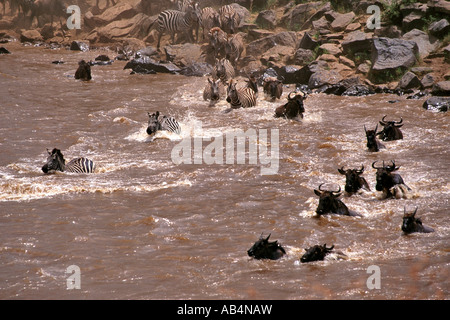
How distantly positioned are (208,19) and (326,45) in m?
6.05

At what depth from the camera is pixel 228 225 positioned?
8.87 meters

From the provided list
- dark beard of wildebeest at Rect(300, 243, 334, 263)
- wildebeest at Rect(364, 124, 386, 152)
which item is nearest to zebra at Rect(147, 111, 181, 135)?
wildebeest at Rect(364, 124, 386, 152)

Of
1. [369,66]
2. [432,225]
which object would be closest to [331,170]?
[432,225]

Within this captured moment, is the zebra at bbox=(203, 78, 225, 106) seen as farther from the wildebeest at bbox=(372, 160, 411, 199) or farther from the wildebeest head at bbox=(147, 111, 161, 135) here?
the wildebeest at bbox=(372, 160, 411, 199)

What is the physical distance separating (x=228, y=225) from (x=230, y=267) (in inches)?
59.9

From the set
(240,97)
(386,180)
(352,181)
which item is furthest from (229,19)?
(386,180)

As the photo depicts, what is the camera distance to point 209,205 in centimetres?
973

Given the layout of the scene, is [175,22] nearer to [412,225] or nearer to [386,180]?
[386,180]

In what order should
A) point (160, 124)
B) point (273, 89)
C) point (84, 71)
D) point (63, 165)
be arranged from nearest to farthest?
point (63, 165), point (160, 124), point (273, 89), point (84, 71)

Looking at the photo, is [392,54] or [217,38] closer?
[392,54]

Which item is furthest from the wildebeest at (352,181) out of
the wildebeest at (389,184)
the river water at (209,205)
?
the wildebeest at (389,184)

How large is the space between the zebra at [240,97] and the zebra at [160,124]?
2506 mm

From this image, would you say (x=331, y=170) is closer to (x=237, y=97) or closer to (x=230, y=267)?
(x=230, y=267)

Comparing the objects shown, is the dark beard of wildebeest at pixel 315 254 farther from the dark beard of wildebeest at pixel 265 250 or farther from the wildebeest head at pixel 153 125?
the wildebeest head at pixel 153 125
